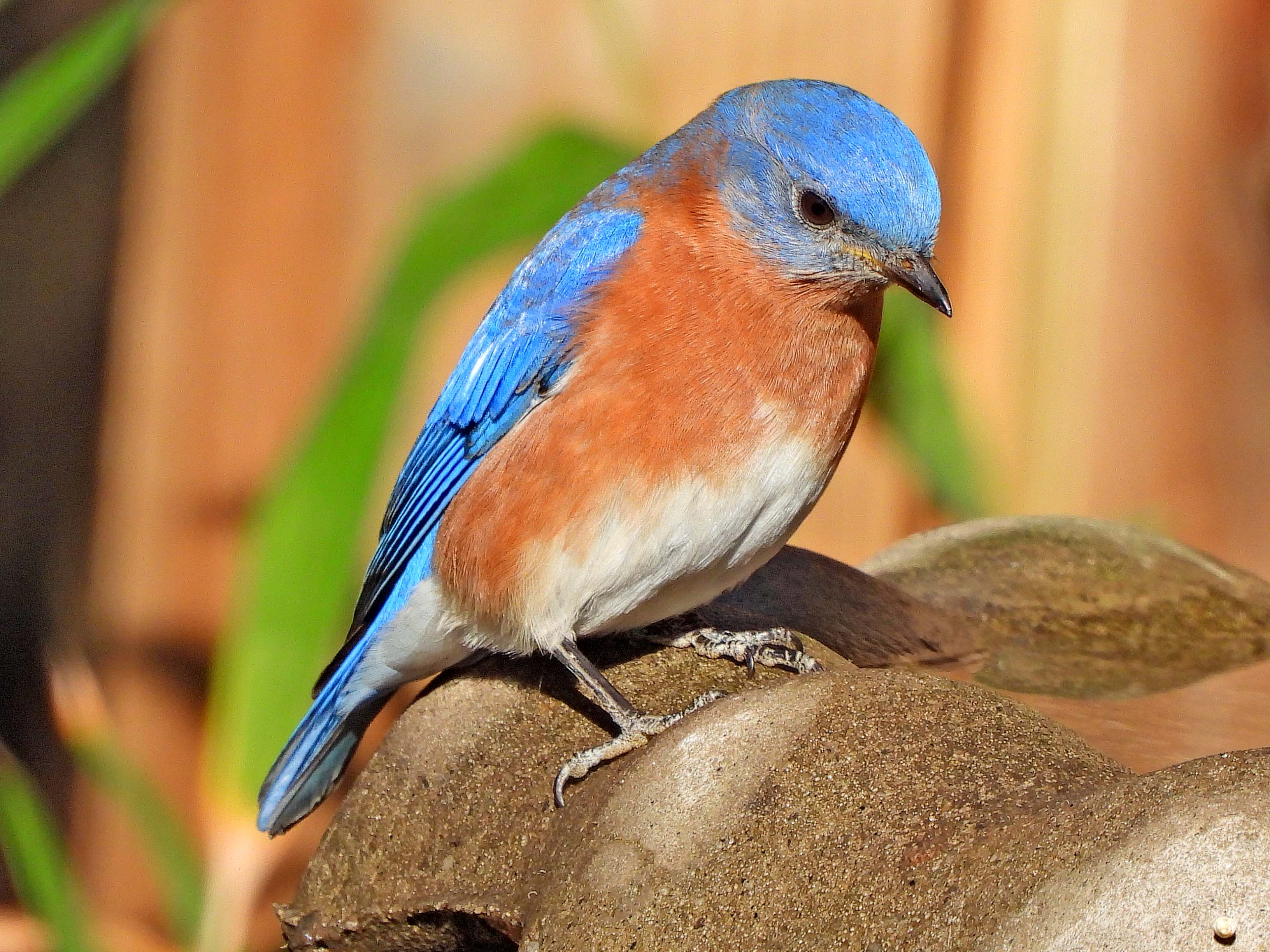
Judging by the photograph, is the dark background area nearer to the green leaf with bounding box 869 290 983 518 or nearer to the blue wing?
the blue wing

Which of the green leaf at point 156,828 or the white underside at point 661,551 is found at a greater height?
the white underside at point 661,551

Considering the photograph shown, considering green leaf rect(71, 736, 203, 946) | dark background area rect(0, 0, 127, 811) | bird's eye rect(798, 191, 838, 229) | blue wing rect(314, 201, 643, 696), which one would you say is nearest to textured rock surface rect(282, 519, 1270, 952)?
blue wing rect(314, 201, 643, 696)

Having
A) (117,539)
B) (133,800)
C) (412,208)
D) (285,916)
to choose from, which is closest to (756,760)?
(285,916)

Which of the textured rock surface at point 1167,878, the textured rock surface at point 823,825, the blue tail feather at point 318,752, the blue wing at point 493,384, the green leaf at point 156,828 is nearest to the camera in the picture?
the textured rock surface at point 1167,878

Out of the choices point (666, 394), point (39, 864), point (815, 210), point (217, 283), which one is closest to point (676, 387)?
point (666, 394)

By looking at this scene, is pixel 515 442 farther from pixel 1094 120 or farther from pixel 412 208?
pixel 1094 120

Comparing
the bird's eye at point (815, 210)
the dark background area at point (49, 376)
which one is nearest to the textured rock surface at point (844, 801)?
the bird's eye at point (815, 210)

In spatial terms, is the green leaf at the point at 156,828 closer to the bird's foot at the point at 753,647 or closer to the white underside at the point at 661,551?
the white underside at the point at 661,551

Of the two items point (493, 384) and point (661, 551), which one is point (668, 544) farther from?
point (493, 384)
